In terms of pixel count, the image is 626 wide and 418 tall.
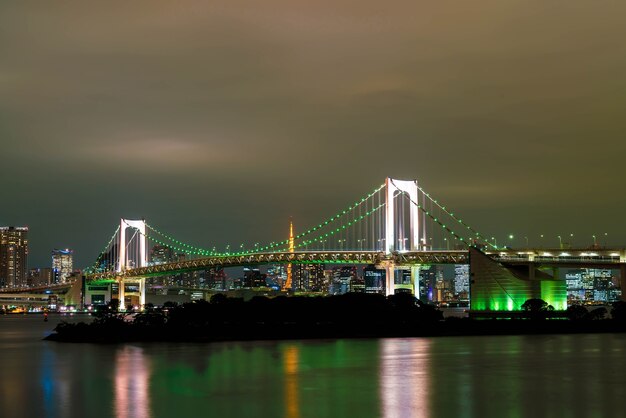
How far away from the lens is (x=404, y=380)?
28109 millimetres

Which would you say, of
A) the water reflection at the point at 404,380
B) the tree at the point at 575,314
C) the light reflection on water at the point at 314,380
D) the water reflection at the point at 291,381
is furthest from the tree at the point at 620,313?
the water reflection at the point at 291,381

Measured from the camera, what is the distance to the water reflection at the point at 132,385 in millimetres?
21734

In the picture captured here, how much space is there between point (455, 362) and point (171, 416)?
15.7 metres

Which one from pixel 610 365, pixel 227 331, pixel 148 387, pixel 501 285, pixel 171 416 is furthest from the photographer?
→ pixel 501 285

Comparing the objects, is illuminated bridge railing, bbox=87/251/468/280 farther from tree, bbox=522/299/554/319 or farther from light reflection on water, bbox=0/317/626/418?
light reflection on water, bbox=0/317/626/418

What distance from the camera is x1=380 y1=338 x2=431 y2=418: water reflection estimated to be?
72.3 ft

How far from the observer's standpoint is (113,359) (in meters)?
35.4

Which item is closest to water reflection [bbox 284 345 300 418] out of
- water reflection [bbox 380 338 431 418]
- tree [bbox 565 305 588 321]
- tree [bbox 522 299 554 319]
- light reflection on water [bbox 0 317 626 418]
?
light reflection on water [bbox 0 317 626 418]

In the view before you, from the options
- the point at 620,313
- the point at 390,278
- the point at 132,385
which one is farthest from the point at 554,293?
the point at 132,385

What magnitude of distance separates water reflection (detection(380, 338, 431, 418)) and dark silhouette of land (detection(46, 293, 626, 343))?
820 cm

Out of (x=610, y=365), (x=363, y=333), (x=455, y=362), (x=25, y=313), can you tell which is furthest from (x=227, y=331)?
(x=25, y=313)

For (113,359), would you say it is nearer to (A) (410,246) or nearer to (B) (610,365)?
(B) (610,365)

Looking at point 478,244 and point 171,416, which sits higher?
point 478,244

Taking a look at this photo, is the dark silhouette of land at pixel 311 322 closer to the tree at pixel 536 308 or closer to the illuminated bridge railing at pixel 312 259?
the tree at pixel 536 308
